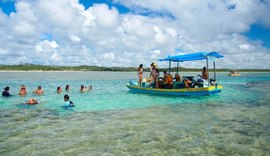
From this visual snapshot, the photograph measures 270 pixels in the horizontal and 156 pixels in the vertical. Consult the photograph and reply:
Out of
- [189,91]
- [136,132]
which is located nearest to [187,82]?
[189,91]

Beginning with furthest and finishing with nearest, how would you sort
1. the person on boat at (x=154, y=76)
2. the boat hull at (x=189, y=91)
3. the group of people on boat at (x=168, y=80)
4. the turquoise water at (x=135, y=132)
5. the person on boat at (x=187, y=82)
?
the person on boat at (x=154, y=76), the group of people on boat at (x=168, y=80), the person on boat at (x=187, y=82), the boat hull at (x=189, y=91), the turquoise water at (x=135, y=132)

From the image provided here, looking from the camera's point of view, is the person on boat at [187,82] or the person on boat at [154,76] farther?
the person on boat at [154,76]

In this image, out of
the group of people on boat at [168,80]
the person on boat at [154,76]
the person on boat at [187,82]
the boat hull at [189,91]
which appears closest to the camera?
the boat hull at [189,91]

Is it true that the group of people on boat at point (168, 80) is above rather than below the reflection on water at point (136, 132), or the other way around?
above

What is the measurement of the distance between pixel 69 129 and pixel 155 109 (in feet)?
19.2

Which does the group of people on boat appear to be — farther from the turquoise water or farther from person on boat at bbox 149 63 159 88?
the turquoise water

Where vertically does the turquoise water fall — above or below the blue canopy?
below

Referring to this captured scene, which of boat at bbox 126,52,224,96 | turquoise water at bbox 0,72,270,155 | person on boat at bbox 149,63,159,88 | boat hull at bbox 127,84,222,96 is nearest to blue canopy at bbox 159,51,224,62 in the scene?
boat at bbox 126,52,224,96

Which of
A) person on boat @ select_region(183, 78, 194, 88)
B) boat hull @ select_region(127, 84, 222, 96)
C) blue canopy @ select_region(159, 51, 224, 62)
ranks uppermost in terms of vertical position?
blue canopy @ select_region(159, 51, 224, 62)

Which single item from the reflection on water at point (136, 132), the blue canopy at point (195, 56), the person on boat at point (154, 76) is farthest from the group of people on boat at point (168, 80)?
the reflection on water at point (136, 132)

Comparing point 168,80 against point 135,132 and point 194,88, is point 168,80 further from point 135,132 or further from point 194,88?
point 135,132

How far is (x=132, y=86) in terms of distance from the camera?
75.6 feet

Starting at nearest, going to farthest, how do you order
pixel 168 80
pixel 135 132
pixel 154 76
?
pixel 135 132
pixel 168 80
pixel 154 76

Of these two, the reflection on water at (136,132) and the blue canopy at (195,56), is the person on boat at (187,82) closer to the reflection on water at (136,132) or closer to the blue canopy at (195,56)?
the blue canopy at (195,56)
